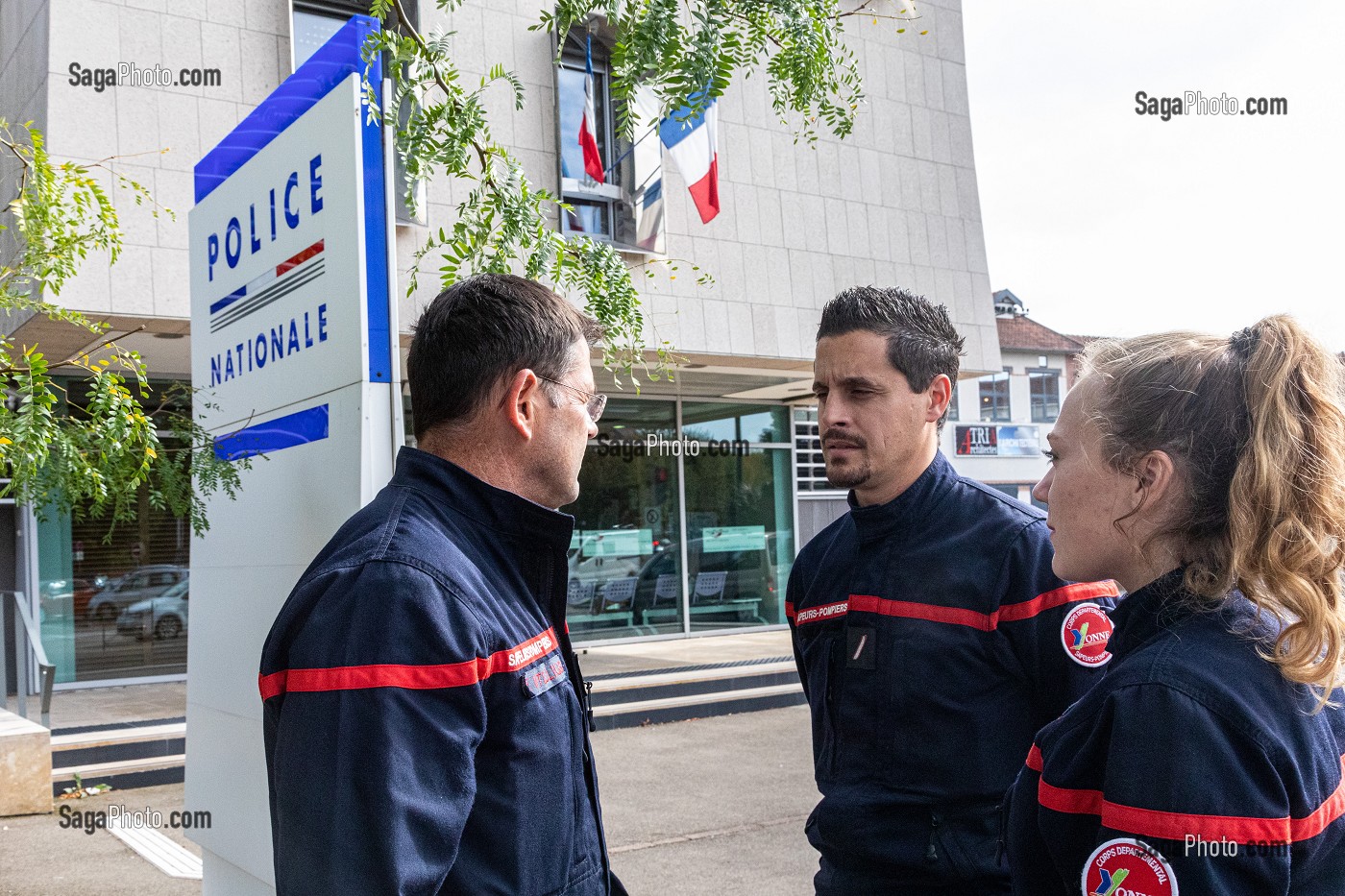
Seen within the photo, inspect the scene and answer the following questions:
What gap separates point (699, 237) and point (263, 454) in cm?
886

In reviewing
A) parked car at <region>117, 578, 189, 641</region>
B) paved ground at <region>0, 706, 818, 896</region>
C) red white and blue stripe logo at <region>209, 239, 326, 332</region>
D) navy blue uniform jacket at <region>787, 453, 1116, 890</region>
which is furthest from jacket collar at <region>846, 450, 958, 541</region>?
parked car at <region>117, 578, 189, 641</region>

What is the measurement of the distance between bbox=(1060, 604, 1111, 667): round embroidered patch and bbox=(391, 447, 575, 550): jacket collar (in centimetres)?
103

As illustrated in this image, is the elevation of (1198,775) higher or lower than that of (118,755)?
higher

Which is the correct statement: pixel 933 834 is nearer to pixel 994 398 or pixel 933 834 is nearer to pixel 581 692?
pixel 581 692

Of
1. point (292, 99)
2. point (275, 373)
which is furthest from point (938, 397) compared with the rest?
point (292, 99)

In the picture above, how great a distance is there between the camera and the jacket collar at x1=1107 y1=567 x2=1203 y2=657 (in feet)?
4.74

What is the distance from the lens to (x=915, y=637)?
2.32 metres

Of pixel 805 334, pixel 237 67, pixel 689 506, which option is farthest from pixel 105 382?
pixel 689 506

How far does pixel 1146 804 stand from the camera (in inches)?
50.4

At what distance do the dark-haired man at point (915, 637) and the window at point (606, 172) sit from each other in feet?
28.4

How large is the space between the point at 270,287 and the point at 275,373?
23cm

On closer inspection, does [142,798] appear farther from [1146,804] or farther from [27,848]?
[1146,804]

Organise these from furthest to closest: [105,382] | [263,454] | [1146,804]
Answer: [105,382], [263,454], [1146,804]

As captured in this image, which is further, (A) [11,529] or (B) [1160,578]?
(A) [11,529]
